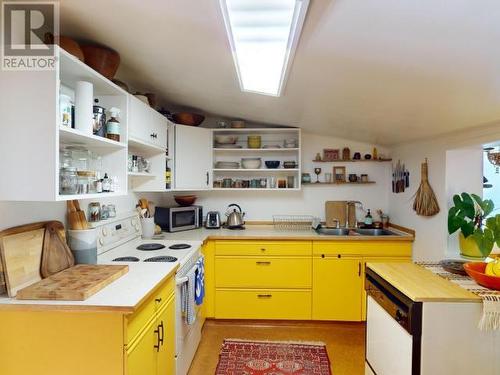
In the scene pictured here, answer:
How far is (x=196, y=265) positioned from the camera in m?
2.42

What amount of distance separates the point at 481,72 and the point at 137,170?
225 cm

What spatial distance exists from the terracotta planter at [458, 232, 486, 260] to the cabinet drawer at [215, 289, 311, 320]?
1.38 metres

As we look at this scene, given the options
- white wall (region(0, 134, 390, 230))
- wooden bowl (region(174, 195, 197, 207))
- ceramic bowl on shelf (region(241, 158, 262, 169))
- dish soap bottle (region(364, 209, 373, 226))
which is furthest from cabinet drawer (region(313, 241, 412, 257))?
wooden bowl (region(174, 195, 197, 207))

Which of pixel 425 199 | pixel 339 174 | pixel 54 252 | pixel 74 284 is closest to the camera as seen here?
pixel 74 284

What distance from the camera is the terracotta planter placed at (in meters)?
2.20

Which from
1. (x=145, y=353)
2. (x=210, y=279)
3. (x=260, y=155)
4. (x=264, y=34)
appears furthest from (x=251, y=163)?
(x=145, y=353)

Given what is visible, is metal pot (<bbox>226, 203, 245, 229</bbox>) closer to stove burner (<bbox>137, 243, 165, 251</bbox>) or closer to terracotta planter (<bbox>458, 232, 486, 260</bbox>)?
stove burner (<bbox>137, 243, 165, 251</bbox>)

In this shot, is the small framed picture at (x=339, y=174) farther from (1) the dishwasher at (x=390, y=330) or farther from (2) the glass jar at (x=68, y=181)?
(2) the glass jar at (x=68, y=181)

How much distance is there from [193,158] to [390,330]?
7.79 ft

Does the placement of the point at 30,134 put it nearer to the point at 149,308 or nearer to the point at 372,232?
the point at 149,308

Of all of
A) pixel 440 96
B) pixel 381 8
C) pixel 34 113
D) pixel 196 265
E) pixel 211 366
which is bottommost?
pixel 211 366

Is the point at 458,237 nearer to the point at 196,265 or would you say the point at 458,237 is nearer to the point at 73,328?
the point at 196,265

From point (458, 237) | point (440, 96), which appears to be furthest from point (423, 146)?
point (440, 96)

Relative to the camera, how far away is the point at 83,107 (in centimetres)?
153
